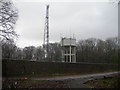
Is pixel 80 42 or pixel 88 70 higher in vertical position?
pixel 80 42

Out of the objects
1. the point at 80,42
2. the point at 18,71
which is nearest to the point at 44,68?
the point at 18,71

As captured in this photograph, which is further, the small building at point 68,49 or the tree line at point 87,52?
the tree line at point 87,52

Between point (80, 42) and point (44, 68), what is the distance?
79008mm

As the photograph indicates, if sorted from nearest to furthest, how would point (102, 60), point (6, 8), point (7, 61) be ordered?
1. point (7, 61)
2. point (6, 8)
3. point (102, 60)

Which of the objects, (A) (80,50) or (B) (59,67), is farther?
(A) (80,50)

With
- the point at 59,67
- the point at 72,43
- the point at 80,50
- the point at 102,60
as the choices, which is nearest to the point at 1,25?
the point at 59,67

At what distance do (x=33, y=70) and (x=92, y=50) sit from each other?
6501cm

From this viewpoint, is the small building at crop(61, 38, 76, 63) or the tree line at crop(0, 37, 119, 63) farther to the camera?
the tree line at crop(0, 37, 119, 63)

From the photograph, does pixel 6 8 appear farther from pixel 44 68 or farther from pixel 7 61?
pixel 44 68

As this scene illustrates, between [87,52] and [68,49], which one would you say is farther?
Result: [87,52]

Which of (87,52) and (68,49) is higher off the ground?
(68,49)

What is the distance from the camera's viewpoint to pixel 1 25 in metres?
36.5

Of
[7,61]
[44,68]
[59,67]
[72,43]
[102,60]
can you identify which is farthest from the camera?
[102,60]

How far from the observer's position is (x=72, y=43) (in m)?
65.4
